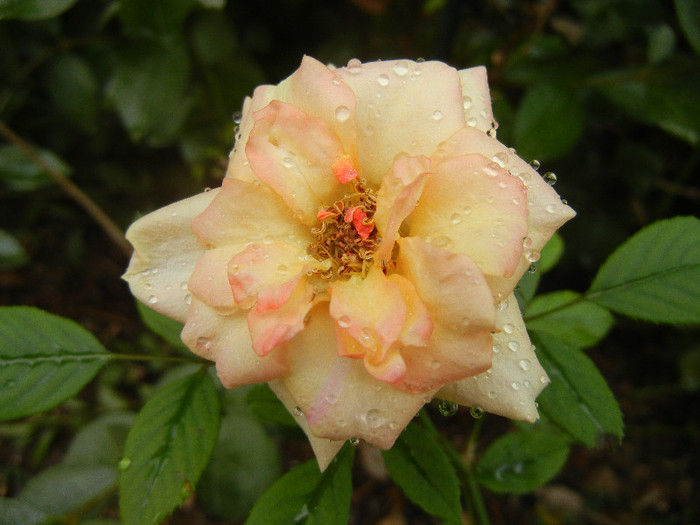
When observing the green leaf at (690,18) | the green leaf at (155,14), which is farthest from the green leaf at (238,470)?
the green leaf at (690,18)

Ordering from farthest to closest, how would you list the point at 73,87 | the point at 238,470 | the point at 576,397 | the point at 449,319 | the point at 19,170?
the point at 73,87
the point at 19,170
the point at 238,470
the point at 576,397
the point at 449,319

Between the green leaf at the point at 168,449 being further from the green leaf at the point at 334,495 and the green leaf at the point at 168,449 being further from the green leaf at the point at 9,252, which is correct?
the green leaf at the point at 9,252

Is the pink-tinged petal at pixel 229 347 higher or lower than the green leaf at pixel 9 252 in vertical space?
higher

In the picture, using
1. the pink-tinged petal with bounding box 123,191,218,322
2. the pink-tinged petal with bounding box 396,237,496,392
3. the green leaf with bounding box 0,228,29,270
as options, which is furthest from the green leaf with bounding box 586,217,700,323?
the green leaf with bounding box 0,228,29,270

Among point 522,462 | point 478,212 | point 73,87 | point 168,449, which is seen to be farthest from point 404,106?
point 73,87

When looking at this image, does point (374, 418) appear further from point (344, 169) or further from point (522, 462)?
point (522, 462)

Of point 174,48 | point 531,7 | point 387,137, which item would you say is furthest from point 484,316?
point 531,7
